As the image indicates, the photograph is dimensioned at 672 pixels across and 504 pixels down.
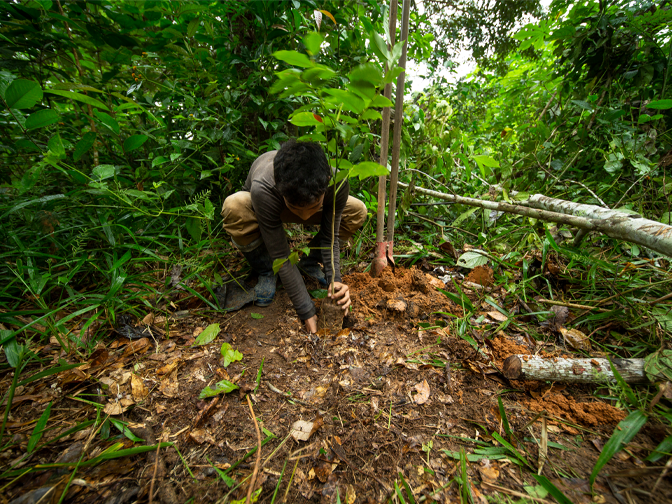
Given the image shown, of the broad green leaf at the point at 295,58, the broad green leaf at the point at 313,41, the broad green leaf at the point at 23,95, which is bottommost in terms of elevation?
the broad green leaf at the point at 23,95

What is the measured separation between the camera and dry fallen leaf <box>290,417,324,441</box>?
1.04 meters

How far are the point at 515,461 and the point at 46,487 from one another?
59.7 inches

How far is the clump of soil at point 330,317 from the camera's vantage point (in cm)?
153

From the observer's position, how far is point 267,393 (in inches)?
48.7

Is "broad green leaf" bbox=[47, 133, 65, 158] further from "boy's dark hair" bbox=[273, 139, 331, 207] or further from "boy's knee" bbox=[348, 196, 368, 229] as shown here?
"boy's knee" bbox=[348, 196, 368, 229]

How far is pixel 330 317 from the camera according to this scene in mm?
1548

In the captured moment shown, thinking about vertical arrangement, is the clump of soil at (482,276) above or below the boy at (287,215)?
below

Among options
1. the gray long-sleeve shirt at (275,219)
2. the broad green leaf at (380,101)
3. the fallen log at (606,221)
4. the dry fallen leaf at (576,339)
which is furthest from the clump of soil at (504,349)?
the broad green leaf at (380,101)

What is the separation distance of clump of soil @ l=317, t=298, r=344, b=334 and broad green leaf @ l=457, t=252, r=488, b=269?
0.90 meters

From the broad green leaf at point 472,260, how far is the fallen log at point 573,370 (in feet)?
2.39

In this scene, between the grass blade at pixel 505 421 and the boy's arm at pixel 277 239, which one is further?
the boy's arm at pixel 277 239

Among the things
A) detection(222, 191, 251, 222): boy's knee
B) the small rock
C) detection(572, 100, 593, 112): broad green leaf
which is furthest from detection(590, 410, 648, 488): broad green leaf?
detection(572, 100, 593, 112): broad green leaf

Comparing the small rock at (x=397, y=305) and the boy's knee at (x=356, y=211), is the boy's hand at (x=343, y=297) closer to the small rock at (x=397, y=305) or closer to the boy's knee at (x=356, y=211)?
the small rock at (x=397, y=305)

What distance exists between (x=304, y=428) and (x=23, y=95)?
6.15 ft
